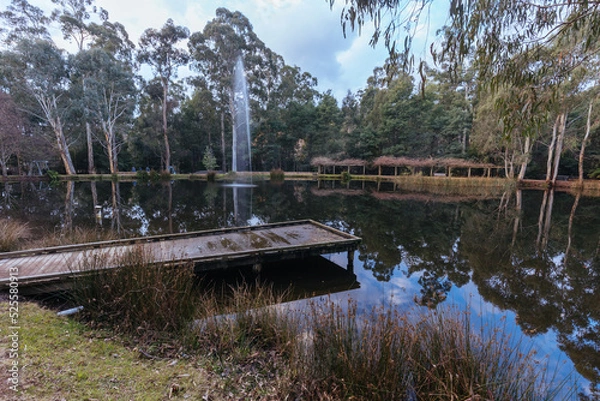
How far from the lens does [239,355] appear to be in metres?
2.19

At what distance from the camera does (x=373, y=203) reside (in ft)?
39.4

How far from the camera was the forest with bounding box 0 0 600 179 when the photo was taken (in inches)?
762

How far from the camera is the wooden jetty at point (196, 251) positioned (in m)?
3.09

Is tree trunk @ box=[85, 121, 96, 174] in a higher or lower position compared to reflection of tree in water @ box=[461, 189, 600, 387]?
higher

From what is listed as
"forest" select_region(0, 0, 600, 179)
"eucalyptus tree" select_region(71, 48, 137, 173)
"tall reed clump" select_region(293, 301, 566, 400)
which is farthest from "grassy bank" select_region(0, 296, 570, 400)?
"eucalyptus tree" select_region(71, 48, 137, 173)

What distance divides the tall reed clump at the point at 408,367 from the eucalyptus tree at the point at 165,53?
27194 millimetres

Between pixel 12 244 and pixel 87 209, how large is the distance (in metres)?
4.95

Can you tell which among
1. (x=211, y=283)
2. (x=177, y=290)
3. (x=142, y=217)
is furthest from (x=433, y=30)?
(x=142, y=217)

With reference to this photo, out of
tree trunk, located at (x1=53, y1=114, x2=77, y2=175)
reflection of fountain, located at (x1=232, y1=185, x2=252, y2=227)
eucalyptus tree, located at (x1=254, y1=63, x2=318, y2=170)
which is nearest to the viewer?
reflection of fountain, located at (x1=232, y1=185, x2=252, y2=227)

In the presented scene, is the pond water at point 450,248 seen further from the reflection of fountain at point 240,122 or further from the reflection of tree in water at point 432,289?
the reflection of fountain at point 240,122

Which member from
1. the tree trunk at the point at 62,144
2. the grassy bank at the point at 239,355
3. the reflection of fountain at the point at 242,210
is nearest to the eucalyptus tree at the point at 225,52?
the tree trunk at the point at 62,144

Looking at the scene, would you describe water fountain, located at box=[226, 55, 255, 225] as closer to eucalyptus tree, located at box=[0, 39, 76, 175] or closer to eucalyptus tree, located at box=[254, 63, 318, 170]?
eucalyptus tree, located at box=[254, 63, 318, 170]

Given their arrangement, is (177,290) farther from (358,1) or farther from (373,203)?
(373,203)

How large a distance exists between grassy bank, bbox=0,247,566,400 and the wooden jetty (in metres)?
0.51
